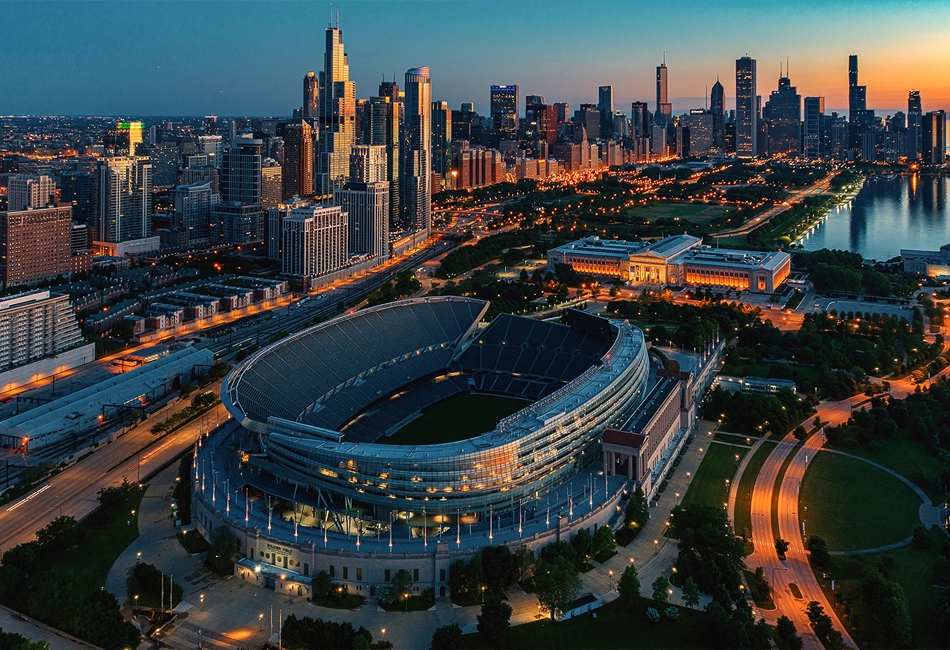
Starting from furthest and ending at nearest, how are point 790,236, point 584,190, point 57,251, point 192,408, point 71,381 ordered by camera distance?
1. point 584,190
2. point 790,236
3. point 57,251
4. point 71,381
5. point 192,408

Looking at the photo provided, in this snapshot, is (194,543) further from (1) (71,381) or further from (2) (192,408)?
(1) (71,381)

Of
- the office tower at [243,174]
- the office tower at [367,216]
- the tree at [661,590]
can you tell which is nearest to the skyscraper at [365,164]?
the office tower at [367,216]

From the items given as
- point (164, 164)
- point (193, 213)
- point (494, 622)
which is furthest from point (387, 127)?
point (494, 622)

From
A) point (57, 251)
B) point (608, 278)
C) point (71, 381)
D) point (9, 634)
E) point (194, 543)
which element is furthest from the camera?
point (608, 278)

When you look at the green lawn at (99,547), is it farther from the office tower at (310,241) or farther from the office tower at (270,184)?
the office tower at (270,184)

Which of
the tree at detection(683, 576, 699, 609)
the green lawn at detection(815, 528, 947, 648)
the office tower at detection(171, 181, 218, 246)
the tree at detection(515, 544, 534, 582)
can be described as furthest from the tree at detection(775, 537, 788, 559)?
the office tower at detection(171, 181, 218, 246)

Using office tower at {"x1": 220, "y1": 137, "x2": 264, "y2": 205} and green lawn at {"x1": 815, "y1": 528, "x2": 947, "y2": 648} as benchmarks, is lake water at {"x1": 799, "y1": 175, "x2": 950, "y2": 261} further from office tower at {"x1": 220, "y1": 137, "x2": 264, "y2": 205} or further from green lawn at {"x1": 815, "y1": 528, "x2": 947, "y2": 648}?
green lawn at {"x1": 815, "y1": 528, "x2": 947, "y2": 648}

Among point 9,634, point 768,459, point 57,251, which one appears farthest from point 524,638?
point 57,251
